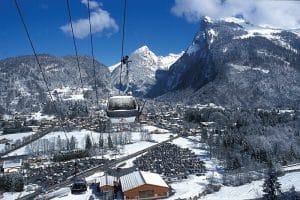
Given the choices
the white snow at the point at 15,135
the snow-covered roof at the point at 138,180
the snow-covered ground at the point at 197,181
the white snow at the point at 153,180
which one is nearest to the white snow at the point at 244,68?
the white snow at the point at 15,135

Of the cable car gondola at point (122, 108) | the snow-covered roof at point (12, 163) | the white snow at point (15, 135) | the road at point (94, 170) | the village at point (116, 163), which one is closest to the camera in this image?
the cable car gondola at point (122, 108)

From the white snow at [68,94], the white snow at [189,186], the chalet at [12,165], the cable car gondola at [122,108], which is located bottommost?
the white snow at [189,186]

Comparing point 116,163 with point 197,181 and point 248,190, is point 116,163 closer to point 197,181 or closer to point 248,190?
point 197,181

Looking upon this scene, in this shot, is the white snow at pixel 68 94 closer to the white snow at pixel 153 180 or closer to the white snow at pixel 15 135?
the white snow at pixel 15 135

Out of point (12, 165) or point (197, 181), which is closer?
point (197, 181)

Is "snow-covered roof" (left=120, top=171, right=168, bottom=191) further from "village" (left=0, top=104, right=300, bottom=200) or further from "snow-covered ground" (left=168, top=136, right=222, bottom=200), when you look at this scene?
"snow-covered ground" (left=168, top=136, right=222, bottom=200)

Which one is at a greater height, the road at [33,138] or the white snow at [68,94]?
the white snow at [68,94]

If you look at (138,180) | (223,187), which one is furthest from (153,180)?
(223,187)
